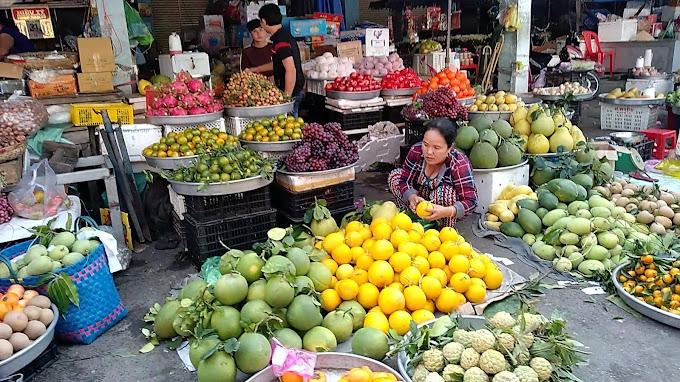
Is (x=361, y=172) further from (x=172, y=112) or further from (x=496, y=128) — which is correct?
(x=172, y=112)

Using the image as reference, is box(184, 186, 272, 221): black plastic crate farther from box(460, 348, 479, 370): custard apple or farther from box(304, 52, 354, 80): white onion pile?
box(304, 52, 354, 80): white onion pile

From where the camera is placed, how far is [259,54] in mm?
5531

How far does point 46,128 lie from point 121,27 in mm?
1625

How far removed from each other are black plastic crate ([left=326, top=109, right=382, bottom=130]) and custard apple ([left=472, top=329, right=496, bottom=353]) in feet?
13.5

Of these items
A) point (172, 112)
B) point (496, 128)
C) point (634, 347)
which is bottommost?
point (634, 347)

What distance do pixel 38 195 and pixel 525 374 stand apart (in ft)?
10.8

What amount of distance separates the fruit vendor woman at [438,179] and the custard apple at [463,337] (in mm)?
1344

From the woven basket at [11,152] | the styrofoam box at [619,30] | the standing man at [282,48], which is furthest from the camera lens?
the styrofoam box at [619,30]

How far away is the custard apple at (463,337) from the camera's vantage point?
199cm

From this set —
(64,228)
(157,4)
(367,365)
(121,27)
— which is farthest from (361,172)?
(157,4)

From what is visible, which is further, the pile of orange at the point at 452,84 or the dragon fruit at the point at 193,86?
the pile of orange at the point at 452,84

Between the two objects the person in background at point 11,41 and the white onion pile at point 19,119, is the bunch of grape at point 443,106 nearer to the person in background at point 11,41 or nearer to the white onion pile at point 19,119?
the white onion pile at point 19,119

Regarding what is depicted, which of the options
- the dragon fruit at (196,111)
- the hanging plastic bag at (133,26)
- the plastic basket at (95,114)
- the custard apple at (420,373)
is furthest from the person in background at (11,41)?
the custard apple at (420,373)

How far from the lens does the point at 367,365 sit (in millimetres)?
2207
